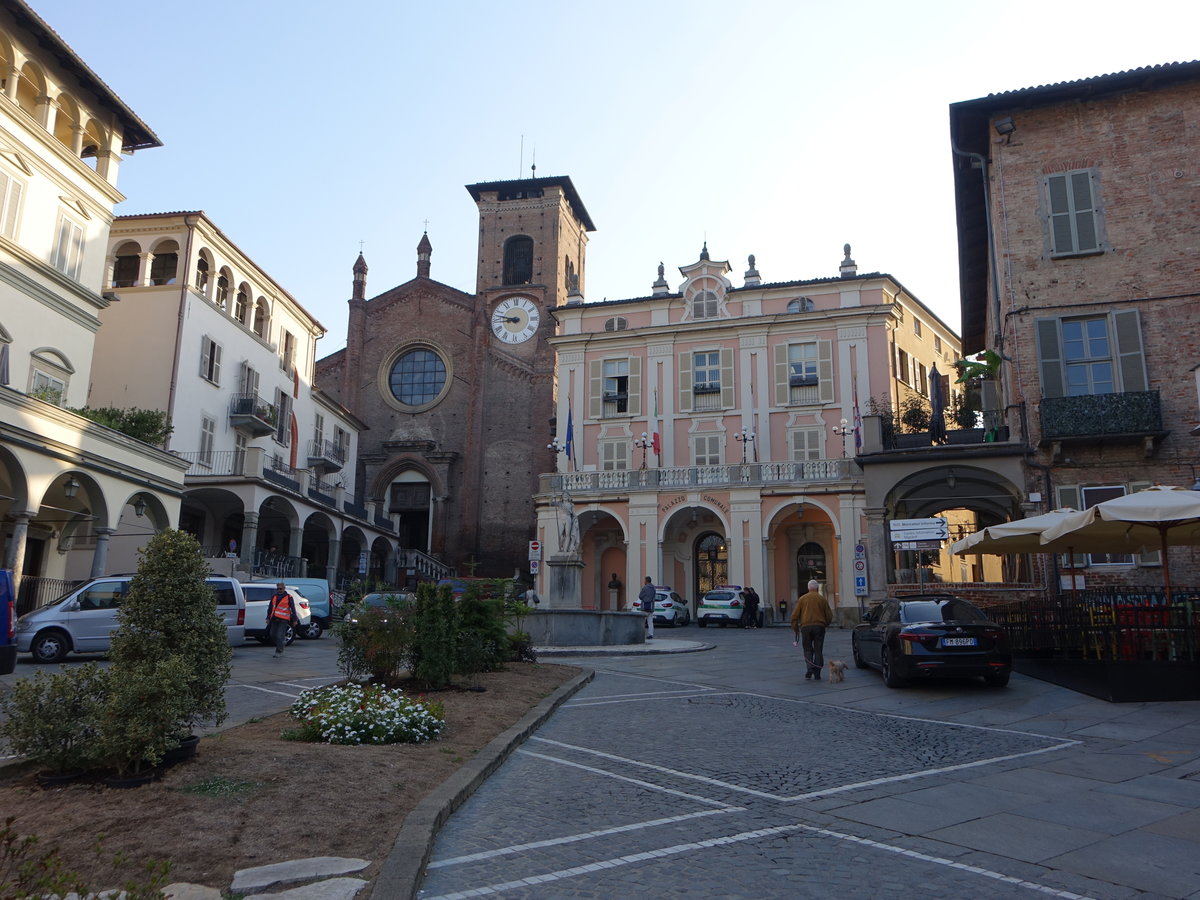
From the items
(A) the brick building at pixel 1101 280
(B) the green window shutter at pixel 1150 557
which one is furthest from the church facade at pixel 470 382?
(B) the green window shutter at pixel 1150 557

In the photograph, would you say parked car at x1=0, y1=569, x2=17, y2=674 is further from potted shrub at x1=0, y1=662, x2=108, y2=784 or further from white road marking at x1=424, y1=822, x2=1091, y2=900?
white road marking at x1=424, y1=822, x2=1091, y2=900

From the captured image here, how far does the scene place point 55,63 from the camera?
76.6ft

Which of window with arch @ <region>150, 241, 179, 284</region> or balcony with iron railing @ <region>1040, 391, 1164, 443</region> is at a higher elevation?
window with arch @ <region>150, 241, 179, 284</region>

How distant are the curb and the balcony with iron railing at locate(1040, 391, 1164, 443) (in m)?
16.0

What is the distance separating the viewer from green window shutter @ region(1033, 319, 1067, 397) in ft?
70.5

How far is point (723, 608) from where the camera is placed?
3231 cm

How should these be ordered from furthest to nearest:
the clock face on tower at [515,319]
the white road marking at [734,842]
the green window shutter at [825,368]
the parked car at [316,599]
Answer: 1. the clock face on tower at [515,319]
2. the green window shutter at [825,368]
3. the parked car at [316,599]
4. the white road marking at [734,842]

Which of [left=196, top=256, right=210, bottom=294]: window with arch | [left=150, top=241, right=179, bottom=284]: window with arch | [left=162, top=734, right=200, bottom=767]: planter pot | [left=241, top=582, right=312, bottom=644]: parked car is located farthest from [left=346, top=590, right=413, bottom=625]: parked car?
[left=196, top=256, right=210, bottom=294]: window with arch

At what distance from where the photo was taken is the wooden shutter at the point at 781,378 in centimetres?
3853

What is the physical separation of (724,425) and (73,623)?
26928mm

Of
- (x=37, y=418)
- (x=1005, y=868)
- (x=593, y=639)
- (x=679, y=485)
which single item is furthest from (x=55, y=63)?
(x=1005, y=868)

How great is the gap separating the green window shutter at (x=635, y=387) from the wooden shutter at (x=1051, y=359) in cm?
2048

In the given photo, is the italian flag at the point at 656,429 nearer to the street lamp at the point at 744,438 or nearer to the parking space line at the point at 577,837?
the street lamp at the point at 744,438

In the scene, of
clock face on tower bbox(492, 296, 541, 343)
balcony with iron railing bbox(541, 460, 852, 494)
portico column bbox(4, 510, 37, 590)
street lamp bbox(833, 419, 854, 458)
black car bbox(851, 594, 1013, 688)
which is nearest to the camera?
black car bbox(851, 594, 1013, 688)
